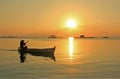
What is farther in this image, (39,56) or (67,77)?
(39,56)

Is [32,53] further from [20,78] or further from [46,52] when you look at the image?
[20,78]

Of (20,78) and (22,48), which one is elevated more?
(22,48)

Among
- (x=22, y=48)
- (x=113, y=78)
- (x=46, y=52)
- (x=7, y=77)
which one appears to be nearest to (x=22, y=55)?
(x=22, y=48)

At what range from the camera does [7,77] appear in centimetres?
2303

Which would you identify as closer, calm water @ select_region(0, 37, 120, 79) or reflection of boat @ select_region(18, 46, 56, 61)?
calm water @ select_region(0, 37, 120, 79)

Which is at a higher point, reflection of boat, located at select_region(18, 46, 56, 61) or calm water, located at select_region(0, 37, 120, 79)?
reflection of boat, located at select_region(18, 46, 56, 61)

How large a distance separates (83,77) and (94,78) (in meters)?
1.42

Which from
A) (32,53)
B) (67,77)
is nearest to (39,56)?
(32,53)

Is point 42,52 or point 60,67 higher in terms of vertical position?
point 42,52

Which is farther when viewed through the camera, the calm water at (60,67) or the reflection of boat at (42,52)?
the reflection of boat at (42,52)

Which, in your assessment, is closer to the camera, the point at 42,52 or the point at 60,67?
the point at 60,67

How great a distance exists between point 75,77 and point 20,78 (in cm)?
453

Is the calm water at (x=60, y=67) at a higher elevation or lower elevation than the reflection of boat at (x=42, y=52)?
lower

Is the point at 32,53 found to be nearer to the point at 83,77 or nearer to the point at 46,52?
the point at 46,52
